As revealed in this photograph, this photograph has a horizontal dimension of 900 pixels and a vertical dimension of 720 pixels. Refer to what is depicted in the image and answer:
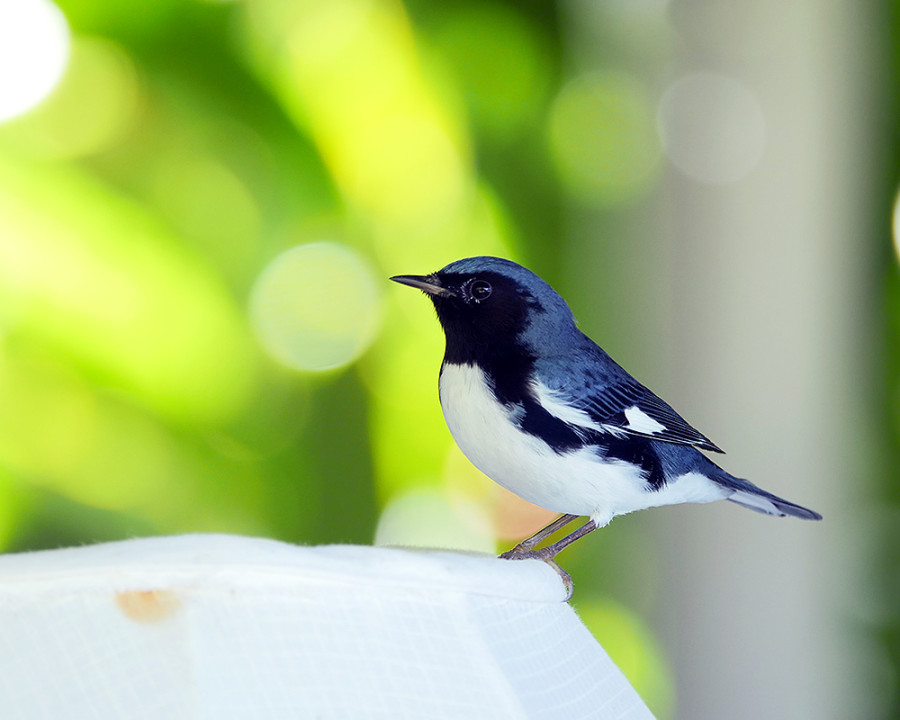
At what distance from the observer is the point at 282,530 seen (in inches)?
52.1

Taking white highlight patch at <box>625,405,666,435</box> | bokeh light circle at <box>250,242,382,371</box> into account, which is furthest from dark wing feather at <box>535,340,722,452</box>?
bokeh light circle at <box>250,242,382,371</box>

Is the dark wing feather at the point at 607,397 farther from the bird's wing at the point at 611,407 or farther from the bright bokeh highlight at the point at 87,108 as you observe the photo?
the bright bokeh highlight at the point at 87,108

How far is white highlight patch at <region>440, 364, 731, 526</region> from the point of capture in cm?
55

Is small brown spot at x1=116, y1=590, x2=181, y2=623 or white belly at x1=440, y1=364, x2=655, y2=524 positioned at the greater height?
white belly at x1=440, y1=364, x2=655, y2=524

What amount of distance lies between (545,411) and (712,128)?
1.09m

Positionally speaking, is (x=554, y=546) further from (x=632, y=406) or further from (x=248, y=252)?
(x=248, y=252)

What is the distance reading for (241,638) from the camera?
0.94ft

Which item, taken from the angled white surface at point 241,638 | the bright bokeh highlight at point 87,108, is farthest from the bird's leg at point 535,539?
the bright bokeh highlight at point 87,108

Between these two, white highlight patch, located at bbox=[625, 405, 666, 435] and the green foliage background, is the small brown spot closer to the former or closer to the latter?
white highlight patch, located at bbox=[625, 405, 666, 435]

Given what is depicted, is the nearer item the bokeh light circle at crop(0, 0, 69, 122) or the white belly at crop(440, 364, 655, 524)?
the white belly at crop(440, 364, 655, 524)

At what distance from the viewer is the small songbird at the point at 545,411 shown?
56cm

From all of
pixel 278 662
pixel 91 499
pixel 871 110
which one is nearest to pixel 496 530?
pixel 91 499

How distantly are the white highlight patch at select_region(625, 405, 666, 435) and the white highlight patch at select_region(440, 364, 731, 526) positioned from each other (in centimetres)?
3

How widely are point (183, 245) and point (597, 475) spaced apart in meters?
0.93
